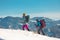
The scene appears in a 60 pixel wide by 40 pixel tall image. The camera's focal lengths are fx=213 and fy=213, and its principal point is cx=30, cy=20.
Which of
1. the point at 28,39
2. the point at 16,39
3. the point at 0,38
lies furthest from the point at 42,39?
the point at 0,38

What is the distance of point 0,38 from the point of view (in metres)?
9.11

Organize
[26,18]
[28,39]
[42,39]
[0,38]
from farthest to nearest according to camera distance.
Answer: [26,18]
[42,39]
[28,39]
[0,38]

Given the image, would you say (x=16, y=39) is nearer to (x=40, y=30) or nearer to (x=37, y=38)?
(x=37, y=38)

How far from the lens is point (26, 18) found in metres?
14.1

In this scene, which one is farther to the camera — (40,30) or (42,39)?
(40,30)

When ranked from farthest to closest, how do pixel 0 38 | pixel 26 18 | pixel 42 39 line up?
pixel 26 18 → pixel 42 39 → pixel 0 38

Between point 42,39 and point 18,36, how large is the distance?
1.24m

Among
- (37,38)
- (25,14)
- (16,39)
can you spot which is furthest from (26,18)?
(16,39)

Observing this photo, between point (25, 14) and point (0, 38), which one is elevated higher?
point (25, 14)

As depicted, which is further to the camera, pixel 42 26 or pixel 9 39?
pixel 42 26

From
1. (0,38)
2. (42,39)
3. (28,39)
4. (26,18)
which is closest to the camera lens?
(0,38)

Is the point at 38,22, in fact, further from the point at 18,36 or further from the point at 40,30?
the point at 18,36

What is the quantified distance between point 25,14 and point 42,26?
1.44 metres

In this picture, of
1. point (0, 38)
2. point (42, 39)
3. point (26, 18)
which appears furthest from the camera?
point (26, 18)
